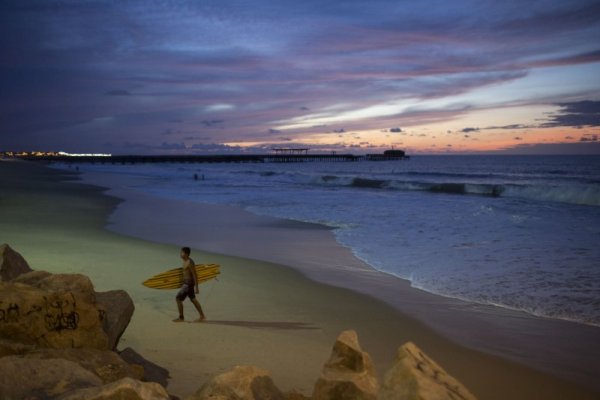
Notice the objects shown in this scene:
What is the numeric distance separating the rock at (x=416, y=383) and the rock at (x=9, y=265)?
16.2 ft

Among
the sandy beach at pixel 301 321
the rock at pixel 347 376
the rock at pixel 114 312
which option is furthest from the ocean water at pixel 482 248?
the rock at pixel 114 312

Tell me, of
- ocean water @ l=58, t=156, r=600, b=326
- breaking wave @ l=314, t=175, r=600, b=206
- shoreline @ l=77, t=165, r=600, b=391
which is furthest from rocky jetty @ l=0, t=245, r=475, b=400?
breaking wave @ l=314, t=175, r=600, b=206

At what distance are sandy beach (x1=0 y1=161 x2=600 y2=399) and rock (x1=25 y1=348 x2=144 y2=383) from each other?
804 mm

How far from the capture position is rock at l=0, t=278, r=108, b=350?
481 centimetres

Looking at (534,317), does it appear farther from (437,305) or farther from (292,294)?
(292,294)

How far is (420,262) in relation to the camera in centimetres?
1314

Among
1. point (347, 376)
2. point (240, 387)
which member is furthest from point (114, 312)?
point (347, 376)

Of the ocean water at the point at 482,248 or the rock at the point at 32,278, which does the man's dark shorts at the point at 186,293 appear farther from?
the ocean water at the point at 482,248

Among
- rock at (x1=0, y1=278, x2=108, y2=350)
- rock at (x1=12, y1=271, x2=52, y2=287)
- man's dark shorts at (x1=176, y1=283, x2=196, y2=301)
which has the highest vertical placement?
rock at (x1=12, y1=271, x2=52, y2=287)

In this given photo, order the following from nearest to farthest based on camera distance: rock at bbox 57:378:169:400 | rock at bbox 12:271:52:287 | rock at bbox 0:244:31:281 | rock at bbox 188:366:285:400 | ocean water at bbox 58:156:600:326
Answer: rock at bbox 57:378:169:400 < rock at bbox 188:366:285:400 < rock at bbox 12:271:52:287 < rock at bbox 0:244:31:281 < ocean water at bbox 58:156:600:326

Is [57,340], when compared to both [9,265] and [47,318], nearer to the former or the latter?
[47,318]

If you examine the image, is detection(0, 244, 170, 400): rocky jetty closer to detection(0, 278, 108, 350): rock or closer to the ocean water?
detection(0, 278, 108, 350): rock

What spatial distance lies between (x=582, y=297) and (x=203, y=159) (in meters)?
157

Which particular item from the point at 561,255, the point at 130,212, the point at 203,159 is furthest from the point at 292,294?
the point at 203,159
